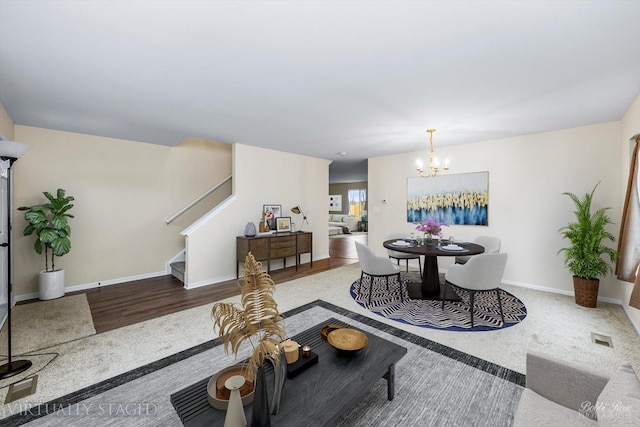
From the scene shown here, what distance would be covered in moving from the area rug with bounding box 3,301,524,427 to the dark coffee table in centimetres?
13

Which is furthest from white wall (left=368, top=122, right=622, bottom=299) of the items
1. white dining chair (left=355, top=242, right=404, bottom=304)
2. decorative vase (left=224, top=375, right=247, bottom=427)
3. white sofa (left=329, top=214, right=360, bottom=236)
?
white sofa (left=329, top=214, right=360, bottom=236)

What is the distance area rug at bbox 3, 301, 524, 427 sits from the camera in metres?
1.62

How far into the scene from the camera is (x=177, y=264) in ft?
16.3

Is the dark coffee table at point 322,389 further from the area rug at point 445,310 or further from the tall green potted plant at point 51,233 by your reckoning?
the tall green potted plant at point 51,233

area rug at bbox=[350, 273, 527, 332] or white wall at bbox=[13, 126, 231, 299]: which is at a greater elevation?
white wall at bbox=[13, 126, 231, 299]

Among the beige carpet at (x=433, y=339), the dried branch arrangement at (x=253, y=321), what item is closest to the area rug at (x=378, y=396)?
the beige carpet at (x=433, y=339)

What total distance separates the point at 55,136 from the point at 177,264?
2.71m

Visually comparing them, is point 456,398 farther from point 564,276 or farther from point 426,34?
point 564,276

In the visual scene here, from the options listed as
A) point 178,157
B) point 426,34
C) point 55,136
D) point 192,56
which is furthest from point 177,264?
point 426,34

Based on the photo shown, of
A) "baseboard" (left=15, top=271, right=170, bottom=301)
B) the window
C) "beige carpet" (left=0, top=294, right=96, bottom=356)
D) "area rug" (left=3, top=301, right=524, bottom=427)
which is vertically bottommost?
"area rug" (left=3, top=301, right=524, bottom=427)

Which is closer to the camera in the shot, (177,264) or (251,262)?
(251,262)

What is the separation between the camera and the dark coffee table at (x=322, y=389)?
123cm

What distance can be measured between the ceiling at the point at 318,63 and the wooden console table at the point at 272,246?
2047 millimetres

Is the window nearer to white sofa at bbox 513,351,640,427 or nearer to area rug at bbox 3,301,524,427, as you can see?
area rug at bbox 3,301,524,427
